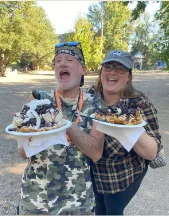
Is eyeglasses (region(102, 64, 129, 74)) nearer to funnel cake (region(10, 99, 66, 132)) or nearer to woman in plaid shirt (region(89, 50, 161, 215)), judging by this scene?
woman in plaid shirt (region(89, 50, 161, 215))

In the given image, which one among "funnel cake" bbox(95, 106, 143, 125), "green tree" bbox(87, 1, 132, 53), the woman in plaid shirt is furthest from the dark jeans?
"green tree" bbox(87, 1, 132, 53)

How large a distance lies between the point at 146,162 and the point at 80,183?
1.97ft

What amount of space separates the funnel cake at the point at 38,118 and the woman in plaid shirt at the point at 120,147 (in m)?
0.47

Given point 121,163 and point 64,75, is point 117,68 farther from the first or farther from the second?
point 121,163

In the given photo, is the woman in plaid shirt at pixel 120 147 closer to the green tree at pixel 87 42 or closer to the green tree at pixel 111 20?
the green tree at pixel 87 42

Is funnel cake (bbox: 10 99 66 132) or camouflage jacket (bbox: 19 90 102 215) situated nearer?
funnel cake (bbox: 10 99 66 132)

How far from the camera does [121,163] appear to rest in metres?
1.88

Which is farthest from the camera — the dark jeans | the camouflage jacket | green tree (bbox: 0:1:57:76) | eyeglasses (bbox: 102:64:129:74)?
green tree (bbox: 0:1:57:76)

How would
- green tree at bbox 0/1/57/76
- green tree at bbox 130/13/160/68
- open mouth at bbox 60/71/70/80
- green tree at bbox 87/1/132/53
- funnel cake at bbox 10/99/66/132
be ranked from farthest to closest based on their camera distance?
green tree at bbox 130/13/160/68 < green tree at bbox 87/1/132/53 < green tree at bbox 0/1/57/76 < open mouth at bbox 60/71/70/80 < funnel cake at bbox 10/99/66/132

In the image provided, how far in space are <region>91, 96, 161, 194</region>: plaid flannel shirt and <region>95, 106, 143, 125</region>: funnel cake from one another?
262 mm

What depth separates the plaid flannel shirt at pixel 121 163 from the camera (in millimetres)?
1819

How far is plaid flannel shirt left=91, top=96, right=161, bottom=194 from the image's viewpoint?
5.97ft

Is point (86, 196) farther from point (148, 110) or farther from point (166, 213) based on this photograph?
point (166, 213)

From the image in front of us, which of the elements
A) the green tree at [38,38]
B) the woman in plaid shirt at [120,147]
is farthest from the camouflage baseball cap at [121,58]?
the green tree at [38,38]
